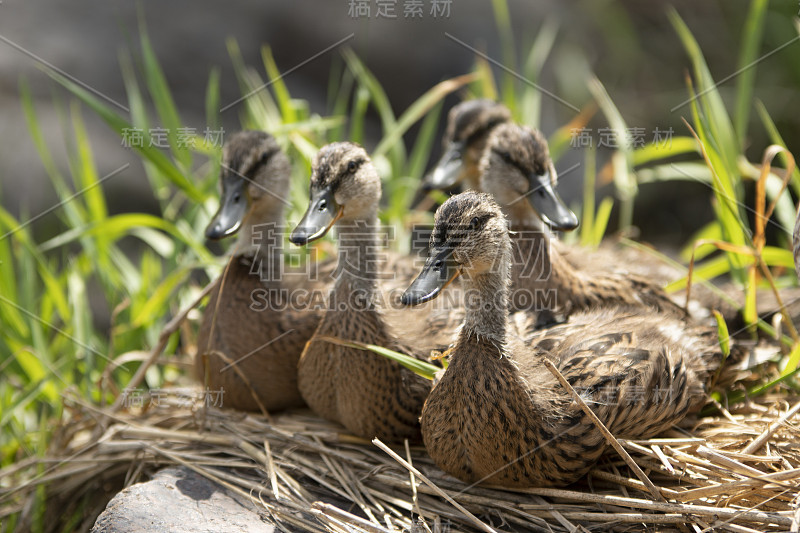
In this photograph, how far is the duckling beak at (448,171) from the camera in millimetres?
3226

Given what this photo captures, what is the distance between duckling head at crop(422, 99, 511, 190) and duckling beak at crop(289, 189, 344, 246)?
3.21ft

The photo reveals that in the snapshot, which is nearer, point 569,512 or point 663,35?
point 569,512

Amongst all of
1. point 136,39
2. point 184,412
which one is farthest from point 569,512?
point 136,39

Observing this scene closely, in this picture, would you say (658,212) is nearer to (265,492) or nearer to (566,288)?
(566,288)

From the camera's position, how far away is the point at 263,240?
290cm

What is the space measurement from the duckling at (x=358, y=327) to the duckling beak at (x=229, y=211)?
0.37 m

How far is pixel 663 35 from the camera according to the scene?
6207 millimetres

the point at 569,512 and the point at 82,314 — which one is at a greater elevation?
the point at 82,314

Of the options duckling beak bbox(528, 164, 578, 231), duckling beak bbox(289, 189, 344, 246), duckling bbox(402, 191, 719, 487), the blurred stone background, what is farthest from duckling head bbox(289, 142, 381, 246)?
the blurred stone background

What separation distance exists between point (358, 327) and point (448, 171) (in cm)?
111

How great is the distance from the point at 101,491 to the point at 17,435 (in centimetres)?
53

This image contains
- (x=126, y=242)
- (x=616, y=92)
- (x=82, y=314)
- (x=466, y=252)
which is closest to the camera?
(x=466, y=252)

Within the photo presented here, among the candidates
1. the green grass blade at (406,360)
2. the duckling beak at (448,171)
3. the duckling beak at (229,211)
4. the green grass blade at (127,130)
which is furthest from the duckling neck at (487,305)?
the green grass blade at (127,130)

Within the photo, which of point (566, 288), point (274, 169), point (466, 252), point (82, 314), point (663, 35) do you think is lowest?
point (82, 314)
